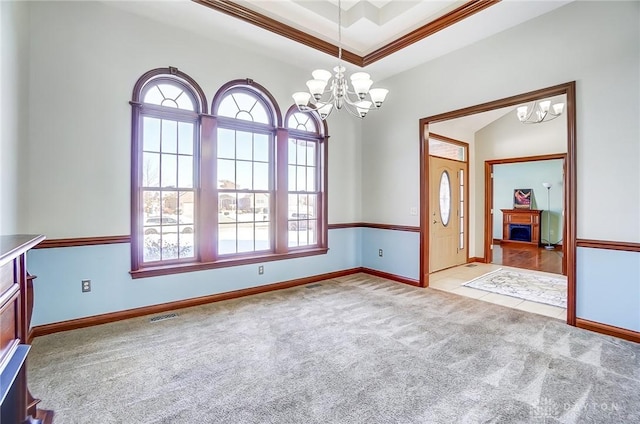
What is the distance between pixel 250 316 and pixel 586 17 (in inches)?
189

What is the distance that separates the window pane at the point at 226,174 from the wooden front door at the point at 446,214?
11.5 feet

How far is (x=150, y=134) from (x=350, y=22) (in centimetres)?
289

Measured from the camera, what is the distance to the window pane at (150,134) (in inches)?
139

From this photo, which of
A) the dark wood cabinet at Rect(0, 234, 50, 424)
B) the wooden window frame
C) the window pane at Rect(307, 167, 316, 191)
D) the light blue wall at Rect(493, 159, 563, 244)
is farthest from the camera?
the light blue wall at Rect(493, 159, 563, 244)

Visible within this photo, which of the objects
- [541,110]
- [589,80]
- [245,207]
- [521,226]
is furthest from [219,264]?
[521,226]

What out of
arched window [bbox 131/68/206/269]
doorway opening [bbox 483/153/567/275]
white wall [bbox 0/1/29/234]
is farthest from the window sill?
doorway opening [bbox 483/153/567/275]

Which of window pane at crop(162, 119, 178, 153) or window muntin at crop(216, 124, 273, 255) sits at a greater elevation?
window pane at crop(162, 119, 178, 153)

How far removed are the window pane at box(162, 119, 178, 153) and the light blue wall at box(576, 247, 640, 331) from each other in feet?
15.6

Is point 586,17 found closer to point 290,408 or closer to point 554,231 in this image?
point 290,408

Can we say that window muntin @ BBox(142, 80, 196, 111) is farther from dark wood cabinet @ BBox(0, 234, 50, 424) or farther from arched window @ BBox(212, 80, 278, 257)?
dark wood cabinet @ BBox(0, 234, 50, 424)

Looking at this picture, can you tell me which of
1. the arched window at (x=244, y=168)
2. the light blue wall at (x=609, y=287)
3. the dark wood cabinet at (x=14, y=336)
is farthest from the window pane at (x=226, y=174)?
the light blue wall at (x=609, y=287)

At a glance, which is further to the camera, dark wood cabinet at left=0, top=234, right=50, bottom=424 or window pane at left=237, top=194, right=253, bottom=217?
window pane at left=237, top=194, right=253, bottom=217

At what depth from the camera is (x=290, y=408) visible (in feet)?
6.35

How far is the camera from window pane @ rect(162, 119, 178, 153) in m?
3.67
